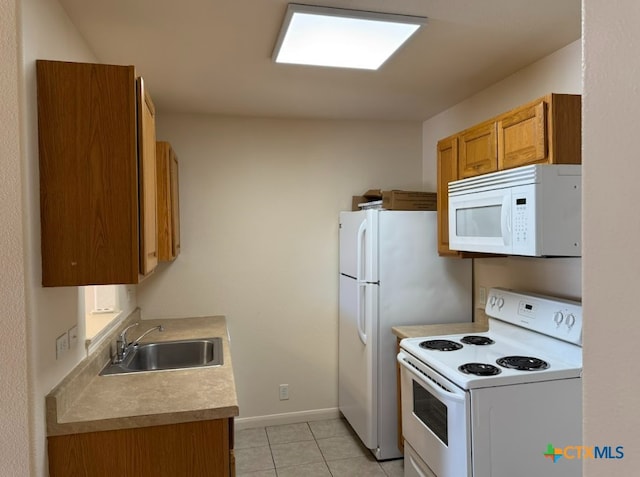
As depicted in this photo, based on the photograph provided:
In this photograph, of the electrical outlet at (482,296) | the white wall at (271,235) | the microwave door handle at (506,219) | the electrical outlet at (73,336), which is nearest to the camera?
the electrical outlet at (73,336)

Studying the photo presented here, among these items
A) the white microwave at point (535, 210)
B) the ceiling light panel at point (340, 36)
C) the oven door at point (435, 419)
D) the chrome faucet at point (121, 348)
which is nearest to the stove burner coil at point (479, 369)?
the oven door at point (435, 419)

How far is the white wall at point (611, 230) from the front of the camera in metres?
0.57

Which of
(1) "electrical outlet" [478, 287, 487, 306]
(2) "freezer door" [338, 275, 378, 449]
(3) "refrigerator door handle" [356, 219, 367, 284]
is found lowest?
(2) "freezer door" [338, 275, 378, 449]

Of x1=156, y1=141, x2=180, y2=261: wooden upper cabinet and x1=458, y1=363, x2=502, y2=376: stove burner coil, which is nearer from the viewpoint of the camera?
x1=458, y1=363, x2=502, y2=376: stove burner coil

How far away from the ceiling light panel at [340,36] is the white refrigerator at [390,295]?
1018mm

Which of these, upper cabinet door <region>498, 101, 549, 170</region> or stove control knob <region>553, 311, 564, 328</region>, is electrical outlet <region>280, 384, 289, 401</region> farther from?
upper cabinet door <region>498, 101, 549, 170</region>

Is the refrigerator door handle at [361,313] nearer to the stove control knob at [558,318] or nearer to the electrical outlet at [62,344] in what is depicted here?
the stove control knob at [558,318]

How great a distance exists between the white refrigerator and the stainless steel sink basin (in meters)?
1.03

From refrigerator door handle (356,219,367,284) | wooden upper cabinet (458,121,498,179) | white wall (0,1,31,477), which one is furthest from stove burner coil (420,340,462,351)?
white wall (0,1,31,477)

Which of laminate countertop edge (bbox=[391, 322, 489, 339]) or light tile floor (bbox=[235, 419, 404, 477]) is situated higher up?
laminate countertop edge (bbox=[391, 322, 489, 339])

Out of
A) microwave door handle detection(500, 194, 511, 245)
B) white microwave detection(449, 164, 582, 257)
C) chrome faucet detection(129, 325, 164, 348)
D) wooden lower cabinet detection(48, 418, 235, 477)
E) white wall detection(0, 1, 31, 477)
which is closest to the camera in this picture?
white wall detection(0, 1, 31, 477)

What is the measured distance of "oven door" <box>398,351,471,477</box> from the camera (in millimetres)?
1858

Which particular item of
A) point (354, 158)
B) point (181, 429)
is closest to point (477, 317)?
point (354, 158)

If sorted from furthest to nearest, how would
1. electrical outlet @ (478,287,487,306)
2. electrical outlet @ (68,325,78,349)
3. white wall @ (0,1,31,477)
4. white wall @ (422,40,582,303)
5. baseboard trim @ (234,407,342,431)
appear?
1. baseboard trim @ (234,407,342,431)
2. electrical outlet @ (478,287,487,306)
3. white wall @ (422,40,582,303)
4. electrical outlet @ (68,325,78,349)
5. white wall @ (0,1,31,477)
